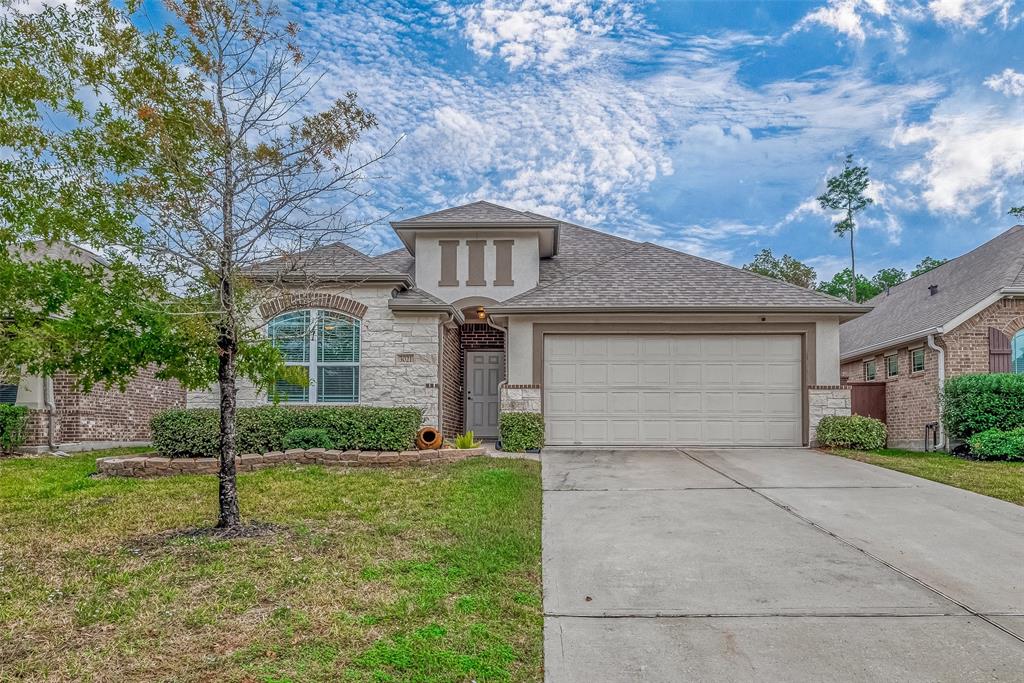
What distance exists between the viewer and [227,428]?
19.5 ft

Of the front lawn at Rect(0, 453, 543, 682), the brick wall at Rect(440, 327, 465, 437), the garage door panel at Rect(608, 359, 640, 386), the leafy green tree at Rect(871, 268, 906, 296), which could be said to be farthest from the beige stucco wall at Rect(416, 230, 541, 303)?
the leafy green tree at Rect(871, 268, 906, 296)

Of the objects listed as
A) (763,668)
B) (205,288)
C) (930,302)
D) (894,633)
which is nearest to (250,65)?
(205,288)

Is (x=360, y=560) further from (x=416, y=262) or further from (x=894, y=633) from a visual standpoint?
(x=416, y=262)

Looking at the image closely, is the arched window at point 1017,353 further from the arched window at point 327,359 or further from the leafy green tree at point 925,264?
the leafy green tree at point 925,264

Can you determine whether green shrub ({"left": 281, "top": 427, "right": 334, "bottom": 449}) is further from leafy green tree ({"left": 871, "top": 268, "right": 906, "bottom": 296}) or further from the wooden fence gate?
leafy green tree ({"left": 871, "top": 268, "right": 906, "bottom": 296})

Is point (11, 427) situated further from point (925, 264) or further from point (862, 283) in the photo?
point (925, 264)

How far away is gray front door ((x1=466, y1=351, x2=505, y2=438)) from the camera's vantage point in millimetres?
15344

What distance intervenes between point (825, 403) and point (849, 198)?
26.4 metres

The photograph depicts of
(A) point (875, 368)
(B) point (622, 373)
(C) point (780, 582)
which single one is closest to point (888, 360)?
(A) point (875, 368)

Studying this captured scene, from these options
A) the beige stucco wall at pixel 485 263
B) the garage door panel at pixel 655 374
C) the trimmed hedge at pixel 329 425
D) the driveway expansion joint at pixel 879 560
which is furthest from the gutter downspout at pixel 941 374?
the trimmed hedge at pixel 329 425

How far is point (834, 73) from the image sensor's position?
58.2 ft

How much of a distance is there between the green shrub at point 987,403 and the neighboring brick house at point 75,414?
15.6m

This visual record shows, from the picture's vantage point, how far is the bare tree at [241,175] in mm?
5871

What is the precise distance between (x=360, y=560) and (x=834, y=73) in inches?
723
